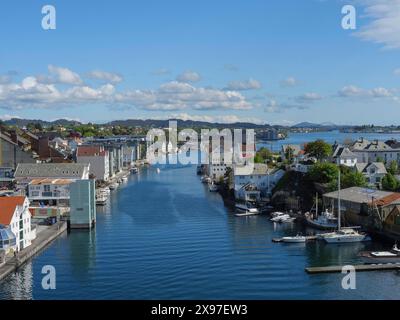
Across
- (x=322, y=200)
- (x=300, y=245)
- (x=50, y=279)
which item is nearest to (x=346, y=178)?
(x=322, y=200)

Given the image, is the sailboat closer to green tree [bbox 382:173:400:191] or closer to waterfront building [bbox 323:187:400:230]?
waterfront building [bbox 323:187:400:230]

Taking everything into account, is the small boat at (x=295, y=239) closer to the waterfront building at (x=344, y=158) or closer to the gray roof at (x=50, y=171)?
the waterfront building at (x=344, y=158)

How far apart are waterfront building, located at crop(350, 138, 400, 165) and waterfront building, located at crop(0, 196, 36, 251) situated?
14757 millimetres

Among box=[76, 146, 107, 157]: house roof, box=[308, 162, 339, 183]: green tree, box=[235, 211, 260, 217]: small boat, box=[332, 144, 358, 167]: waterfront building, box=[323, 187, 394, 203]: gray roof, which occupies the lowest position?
box=[235, 211, 260, 217]: small boat

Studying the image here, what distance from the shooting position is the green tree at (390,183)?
15.3 metres

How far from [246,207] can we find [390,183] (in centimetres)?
421

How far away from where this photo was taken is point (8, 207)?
430 inches

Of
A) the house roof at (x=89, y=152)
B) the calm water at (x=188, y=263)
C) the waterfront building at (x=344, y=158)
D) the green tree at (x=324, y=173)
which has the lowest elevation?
the calm water at (x=188, y=263)

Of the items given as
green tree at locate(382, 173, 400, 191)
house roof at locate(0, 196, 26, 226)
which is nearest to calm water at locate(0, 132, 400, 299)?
house roof at locate(0, 196, 26, 226)

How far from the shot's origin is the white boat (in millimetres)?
16309

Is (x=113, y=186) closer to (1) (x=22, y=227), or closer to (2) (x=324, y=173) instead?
(2) (x=324, y=173)

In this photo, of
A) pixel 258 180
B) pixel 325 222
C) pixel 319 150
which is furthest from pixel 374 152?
pixel 325 222

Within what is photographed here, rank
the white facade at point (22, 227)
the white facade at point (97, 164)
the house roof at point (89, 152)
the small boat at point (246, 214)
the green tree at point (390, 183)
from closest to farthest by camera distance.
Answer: the white facade at point (22, 227) < the green tree at point (390, 183) < the small boat at point (246, 214) < the white facade at point (97, 164) < the house roof at point (89, 152)

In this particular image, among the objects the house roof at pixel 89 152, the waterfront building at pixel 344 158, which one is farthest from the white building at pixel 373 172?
the house roof at pixel 89 152
